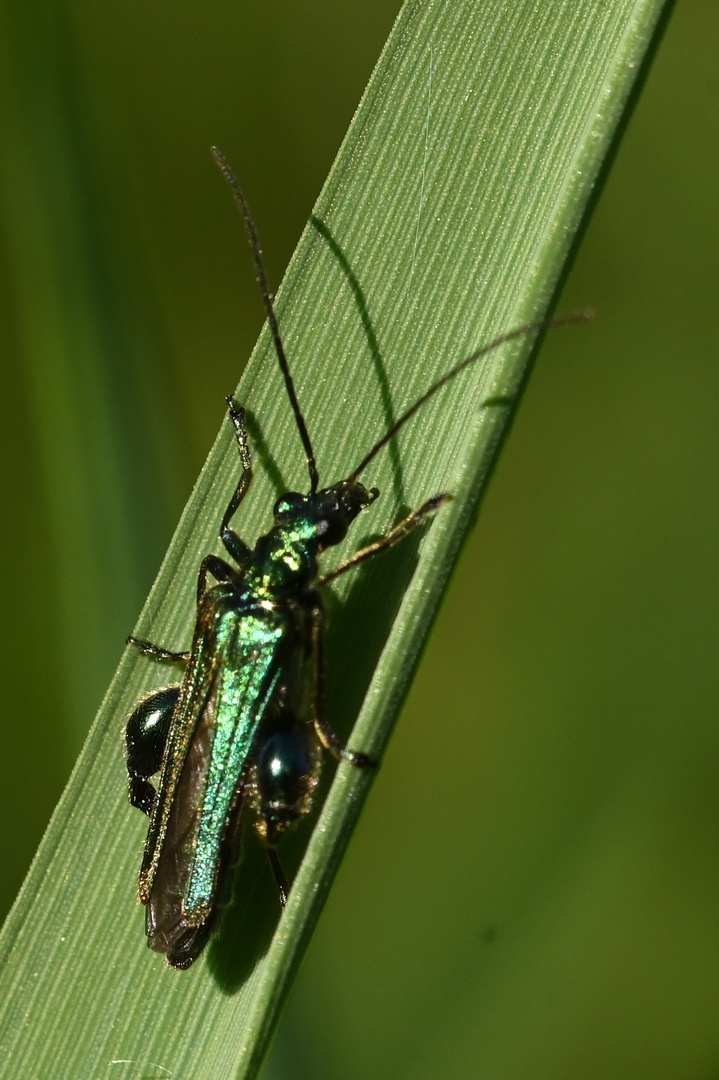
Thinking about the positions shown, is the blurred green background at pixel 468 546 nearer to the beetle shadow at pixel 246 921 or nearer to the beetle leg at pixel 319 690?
the beetle shadow at pixel 246 921

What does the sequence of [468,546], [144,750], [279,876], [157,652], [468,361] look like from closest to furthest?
[468,361] → [279,876] → [144,750] → [157,652] → [468,546]

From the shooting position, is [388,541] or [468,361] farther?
[388,541]

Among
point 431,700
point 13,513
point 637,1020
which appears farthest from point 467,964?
point 13,513

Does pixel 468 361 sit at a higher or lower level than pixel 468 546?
higher

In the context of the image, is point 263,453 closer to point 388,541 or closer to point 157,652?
point 388,541

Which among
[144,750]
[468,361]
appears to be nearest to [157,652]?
[144,750]

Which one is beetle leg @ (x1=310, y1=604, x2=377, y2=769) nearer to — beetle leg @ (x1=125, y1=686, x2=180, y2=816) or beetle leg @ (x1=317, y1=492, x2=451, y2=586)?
beetle leg @ (x1=317, y1=492, x2=451, y2=586)

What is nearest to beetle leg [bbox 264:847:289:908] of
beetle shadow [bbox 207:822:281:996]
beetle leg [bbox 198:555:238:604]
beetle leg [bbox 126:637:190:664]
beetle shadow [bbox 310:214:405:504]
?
beetle shadow [bbox 207:822:281:996]

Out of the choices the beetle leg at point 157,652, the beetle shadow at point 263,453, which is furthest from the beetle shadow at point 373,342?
the beetle leg at point 157,652
